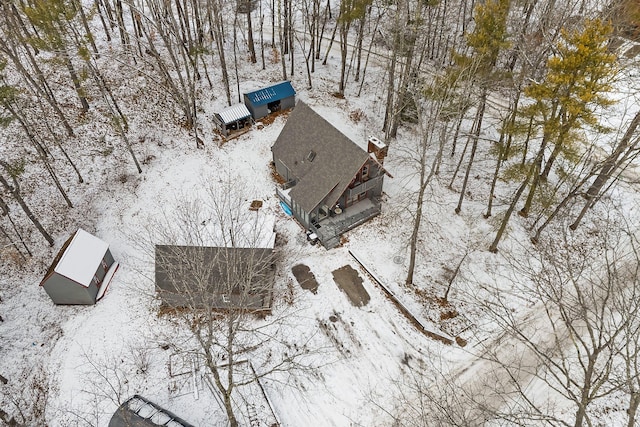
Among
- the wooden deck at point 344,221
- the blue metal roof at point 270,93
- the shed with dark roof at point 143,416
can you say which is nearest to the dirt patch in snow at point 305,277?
the wooden deck at point 344,221

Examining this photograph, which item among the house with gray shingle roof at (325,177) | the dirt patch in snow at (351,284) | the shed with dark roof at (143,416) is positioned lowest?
the shed with dark roof at (143,416)

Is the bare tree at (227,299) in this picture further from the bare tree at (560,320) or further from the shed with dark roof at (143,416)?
the bare tree at (560,320)

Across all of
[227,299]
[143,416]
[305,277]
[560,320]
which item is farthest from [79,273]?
[560,320]

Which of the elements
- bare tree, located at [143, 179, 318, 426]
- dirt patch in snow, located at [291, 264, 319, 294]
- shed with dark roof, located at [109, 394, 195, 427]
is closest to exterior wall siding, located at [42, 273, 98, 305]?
bare tree, located at [143, 179, 318, 426]

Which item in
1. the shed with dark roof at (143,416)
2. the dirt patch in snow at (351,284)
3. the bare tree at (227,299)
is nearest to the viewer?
the shed with dark roof at (143,416)

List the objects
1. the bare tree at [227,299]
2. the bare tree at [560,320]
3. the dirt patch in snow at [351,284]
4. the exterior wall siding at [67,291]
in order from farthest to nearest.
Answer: the dirt patch in snow at [351,284] → the exterior wall siding at [67,291] → the bare tree at [227,299] → the bare tree at [560,320]

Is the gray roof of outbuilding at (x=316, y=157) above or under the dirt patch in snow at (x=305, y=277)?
above

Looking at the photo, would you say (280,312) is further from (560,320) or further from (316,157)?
(560,320)
